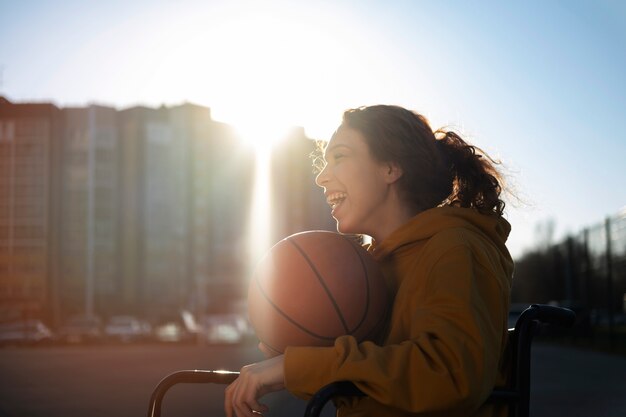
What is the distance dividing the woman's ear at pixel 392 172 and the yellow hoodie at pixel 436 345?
234 millimetres

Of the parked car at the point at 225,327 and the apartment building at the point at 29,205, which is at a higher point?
the apartment building at the point at 29,205

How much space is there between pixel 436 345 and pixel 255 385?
430 mm

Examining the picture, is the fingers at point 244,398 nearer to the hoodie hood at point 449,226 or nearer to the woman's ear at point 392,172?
the hoodie hood at point 449,226

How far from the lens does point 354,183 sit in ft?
7.38

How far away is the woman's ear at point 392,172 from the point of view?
2.24 m

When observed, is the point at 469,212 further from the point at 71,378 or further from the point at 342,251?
the point at 71,378

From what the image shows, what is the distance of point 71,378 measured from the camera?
1255 cm

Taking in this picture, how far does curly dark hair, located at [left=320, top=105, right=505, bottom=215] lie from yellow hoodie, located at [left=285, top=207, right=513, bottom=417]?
0.79 ft

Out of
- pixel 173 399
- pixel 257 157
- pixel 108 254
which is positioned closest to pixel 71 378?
pixel 173 399

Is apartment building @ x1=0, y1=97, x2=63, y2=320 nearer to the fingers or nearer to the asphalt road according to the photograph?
the asphalt road

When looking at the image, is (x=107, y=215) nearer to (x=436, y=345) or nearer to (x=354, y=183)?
(x=354, y=183)

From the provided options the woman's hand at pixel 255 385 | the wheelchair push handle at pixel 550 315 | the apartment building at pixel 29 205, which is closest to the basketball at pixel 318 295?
the woman's hand at pixel 255 385

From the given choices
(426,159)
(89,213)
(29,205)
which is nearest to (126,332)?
(89,213)

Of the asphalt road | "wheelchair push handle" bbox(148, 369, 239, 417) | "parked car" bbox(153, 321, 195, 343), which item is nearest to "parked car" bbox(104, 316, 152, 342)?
"parked car" bbox(153, 321, 195, 343)
